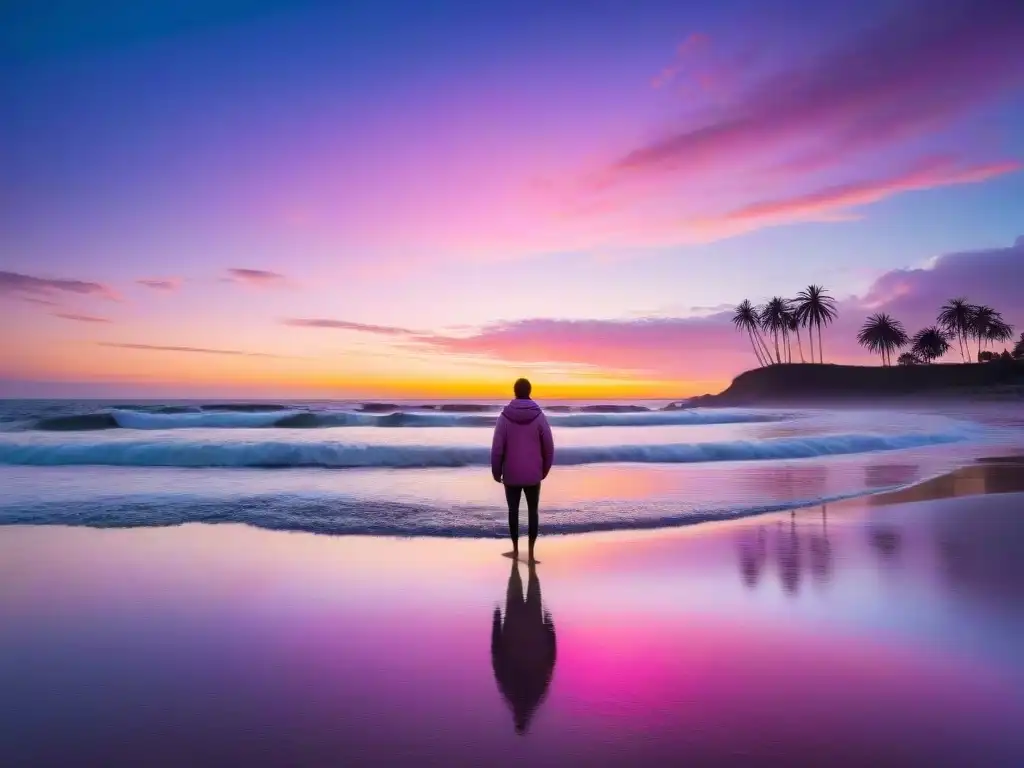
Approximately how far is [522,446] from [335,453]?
11.8 m

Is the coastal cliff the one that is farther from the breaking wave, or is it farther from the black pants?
the black pants

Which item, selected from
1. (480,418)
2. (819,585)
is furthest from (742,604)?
(480,418)

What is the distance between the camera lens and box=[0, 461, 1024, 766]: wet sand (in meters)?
3.21

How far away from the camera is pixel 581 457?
1855 cm

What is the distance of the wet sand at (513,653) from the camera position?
10.5ft

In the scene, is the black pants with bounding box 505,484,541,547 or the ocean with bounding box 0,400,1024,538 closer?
the black pants with bounding box 505,484,541,547

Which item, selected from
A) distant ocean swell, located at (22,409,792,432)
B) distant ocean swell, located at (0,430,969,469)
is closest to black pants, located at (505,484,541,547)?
distant ocean swell, located at (0,430,969,469)

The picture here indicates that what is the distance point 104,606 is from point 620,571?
440 cm

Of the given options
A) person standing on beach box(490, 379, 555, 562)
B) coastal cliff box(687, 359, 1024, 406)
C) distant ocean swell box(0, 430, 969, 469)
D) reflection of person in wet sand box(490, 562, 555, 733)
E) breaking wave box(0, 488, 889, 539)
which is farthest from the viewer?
coastal cliff box(687, 359, 1024, 406)

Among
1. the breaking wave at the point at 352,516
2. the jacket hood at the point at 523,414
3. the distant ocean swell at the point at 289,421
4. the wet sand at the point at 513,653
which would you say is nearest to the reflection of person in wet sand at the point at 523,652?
the wet sand at the point at 513,653

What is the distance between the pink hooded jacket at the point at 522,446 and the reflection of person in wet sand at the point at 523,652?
1948 mm

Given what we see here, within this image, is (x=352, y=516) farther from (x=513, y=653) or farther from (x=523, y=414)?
(x=513, y=653)

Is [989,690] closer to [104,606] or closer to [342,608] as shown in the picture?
[342,608]

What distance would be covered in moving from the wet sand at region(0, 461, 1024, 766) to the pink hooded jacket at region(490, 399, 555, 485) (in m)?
0.93
